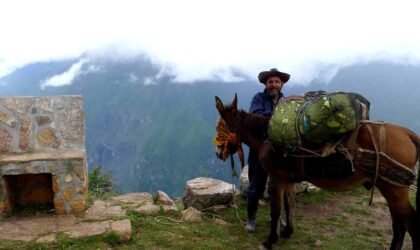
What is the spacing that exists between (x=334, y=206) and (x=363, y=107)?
11.2 feet

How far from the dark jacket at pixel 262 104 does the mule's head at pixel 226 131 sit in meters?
0.34

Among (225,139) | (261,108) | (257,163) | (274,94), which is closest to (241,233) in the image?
A: (257,163)

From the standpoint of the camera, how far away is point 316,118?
13.9ft

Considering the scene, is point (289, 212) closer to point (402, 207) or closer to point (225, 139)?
point (225, 139)

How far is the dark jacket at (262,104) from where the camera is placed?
220 inches

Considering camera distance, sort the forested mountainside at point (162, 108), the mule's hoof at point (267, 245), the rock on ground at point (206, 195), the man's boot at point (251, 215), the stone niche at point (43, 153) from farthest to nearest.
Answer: the forested mountainside at point (162, 108)
the rock on ground at point (206, 195)
the man's boot at point (251, 215)
the stone niche at point (43, 153)
the mule's hoof at point (267, 245)

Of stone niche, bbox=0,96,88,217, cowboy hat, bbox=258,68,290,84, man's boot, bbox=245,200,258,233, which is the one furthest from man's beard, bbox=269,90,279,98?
stone niche, bbox=0,96,88,217

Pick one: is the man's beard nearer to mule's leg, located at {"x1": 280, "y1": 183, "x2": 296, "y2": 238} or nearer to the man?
the man

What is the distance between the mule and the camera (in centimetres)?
418

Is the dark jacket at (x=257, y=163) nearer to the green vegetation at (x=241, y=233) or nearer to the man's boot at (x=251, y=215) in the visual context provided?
the man's boot at (x=251, y=215)

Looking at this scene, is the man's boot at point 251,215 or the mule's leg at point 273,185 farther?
the man's boot at point 251,215

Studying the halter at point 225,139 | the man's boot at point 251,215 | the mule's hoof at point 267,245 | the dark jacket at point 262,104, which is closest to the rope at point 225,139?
the halter at point 225,139

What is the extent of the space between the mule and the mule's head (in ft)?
0.18

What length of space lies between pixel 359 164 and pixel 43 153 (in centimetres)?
445
